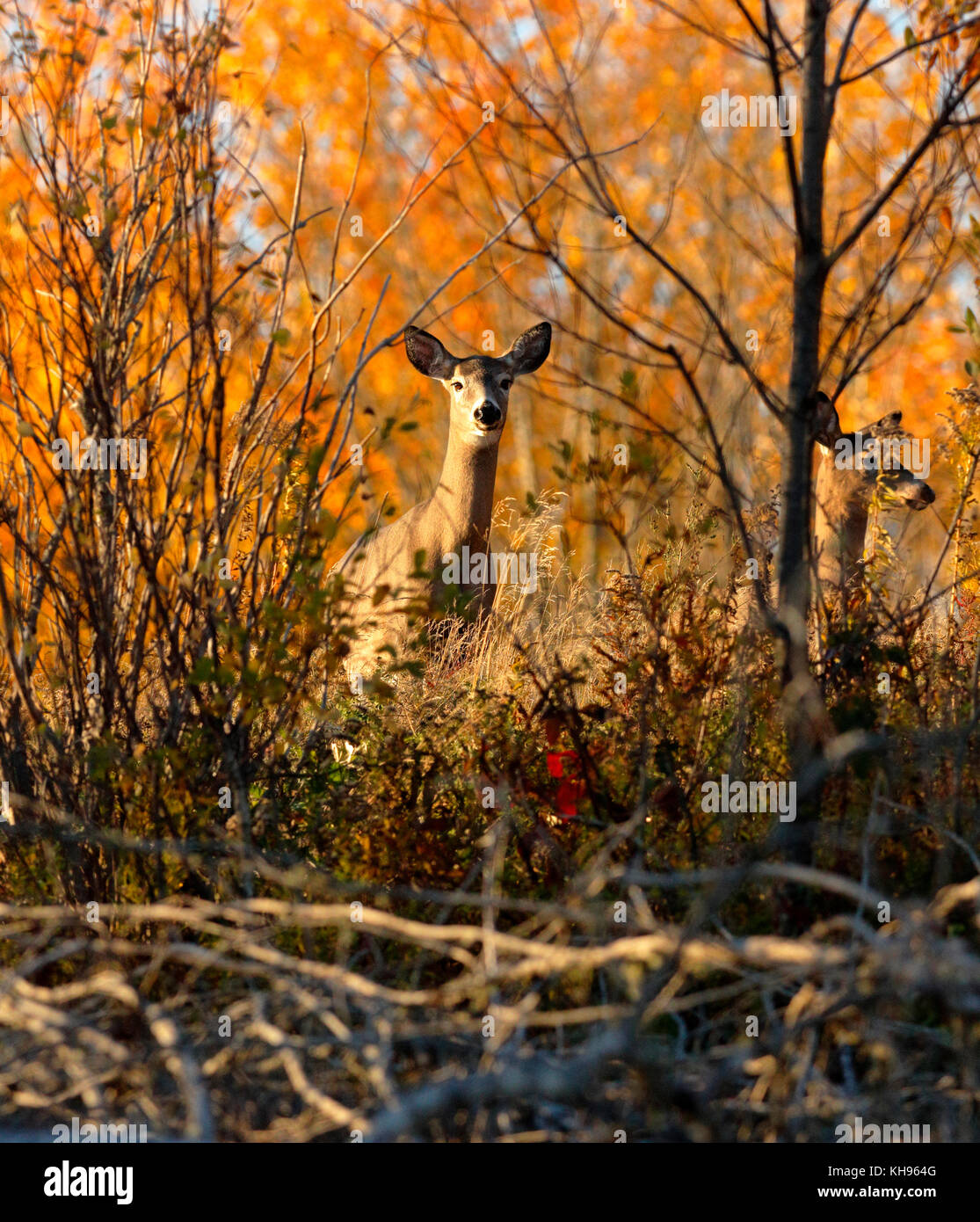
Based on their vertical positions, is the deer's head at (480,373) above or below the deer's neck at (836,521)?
above

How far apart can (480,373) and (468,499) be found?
2.80ft

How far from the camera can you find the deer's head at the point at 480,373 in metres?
9.24

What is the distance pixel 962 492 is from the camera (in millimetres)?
5621

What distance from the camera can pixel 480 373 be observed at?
30.9 feet

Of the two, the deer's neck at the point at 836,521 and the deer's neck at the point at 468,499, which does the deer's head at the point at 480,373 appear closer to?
the deer's neck at the point at 468,499

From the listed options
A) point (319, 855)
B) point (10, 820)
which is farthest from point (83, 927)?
point (319, 855)

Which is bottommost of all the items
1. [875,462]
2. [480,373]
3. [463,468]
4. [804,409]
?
[804,409]

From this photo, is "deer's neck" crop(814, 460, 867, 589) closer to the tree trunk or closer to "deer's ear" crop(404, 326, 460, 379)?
"deer's ear" crop(404, 326, 460, 379)

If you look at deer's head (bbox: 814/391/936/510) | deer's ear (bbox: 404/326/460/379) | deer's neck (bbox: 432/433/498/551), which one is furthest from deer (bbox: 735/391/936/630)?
deer's ear (bbox: 404/326/460/379)

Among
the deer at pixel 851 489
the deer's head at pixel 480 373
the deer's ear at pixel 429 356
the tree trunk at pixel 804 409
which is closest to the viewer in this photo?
Answer: the tree trunk at pixel 804 409

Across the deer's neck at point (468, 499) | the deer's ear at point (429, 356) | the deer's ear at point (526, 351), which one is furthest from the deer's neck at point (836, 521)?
the deer's ear at point (429, 356)

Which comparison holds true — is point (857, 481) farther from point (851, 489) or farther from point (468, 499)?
point (468, 499)

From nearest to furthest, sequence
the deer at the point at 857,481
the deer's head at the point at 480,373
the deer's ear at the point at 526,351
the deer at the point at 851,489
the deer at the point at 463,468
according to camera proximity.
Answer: the deer at the point at 851,489, the deer at the point at 857,481, the deer at the point at 463,468, the deer's head at the point at 480,373, the deer's ear at the point at 526,351

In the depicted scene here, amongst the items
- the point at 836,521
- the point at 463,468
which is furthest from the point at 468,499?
the point at 836,521
